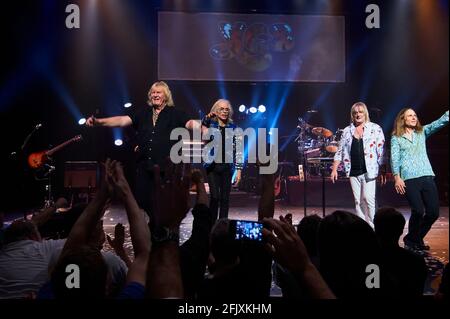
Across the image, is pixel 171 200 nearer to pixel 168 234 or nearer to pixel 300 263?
pixel 168 234

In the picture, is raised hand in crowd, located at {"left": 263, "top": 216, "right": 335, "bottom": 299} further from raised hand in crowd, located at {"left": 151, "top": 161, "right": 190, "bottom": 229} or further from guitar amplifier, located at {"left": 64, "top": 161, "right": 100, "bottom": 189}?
guitar amplifier, located at {"left": 64, "top": 161, "right": 100, "bottom": 189}

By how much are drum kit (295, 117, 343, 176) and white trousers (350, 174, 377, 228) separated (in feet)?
6.34

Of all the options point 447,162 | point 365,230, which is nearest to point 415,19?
point 447,162

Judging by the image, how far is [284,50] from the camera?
696 centimetres

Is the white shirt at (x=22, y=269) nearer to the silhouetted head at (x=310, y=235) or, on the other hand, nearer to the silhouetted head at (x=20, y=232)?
the silhouetted head at (x=20, y=232)

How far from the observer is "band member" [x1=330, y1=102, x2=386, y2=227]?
436 cm

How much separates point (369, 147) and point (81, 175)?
15.8 feet

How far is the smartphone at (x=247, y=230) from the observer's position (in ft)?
5.33

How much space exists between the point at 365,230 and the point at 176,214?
2.19 ft

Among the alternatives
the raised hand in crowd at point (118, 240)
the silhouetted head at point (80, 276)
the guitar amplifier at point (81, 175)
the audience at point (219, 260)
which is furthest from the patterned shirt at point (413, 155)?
the guitar amplifier at point (81, 175)

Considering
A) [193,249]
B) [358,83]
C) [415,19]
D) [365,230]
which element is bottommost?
[193,249]
